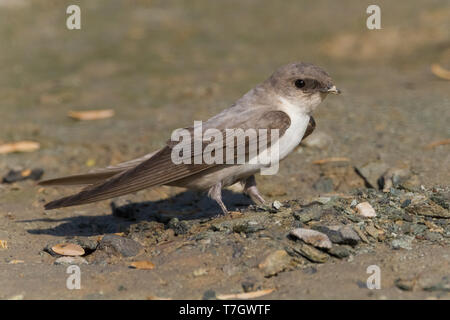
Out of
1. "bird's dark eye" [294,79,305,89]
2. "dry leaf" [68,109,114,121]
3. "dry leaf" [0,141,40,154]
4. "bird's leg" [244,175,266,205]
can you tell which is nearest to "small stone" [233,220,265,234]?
"bird's leg" [244,175,266,205]

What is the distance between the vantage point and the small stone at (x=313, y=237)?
383cm

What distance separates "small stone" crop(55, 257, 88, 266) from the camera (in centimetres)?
419

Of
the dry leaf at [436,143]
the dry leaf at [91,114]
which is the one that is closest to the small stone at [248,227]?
the dry leaf at [436,143]

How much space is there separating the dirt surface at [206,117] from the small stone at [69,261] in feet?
0.30

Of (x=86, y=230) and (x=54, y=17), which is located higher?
(x=54, y=17)

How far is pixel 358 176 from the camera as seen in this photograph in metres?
5.82

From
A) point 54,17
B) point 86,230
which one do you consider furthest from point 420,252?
point 54,17

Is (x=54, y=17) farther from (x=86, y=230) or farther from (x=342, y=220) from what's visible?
(x=342, y=220)

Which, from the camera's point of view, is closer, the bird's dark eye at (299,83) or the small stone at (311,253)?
the small stone at (311,253)

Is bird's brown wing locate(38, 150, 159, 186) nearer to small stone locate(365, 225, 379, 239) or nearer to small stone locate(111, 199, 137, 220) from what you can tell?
small stone locate(111, 199, 137, 220)

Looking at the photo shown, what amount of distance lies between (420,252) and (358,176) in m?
2.05

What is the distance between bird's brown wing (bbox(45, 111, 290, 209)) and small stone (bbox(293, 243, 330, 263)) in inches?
38.3

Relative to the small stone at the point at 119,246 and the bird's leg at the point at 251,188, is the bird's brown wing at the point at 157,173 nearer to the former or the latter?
the small stone at the point at 119,246

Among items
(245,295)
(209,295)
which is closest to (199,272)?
(209,295)
